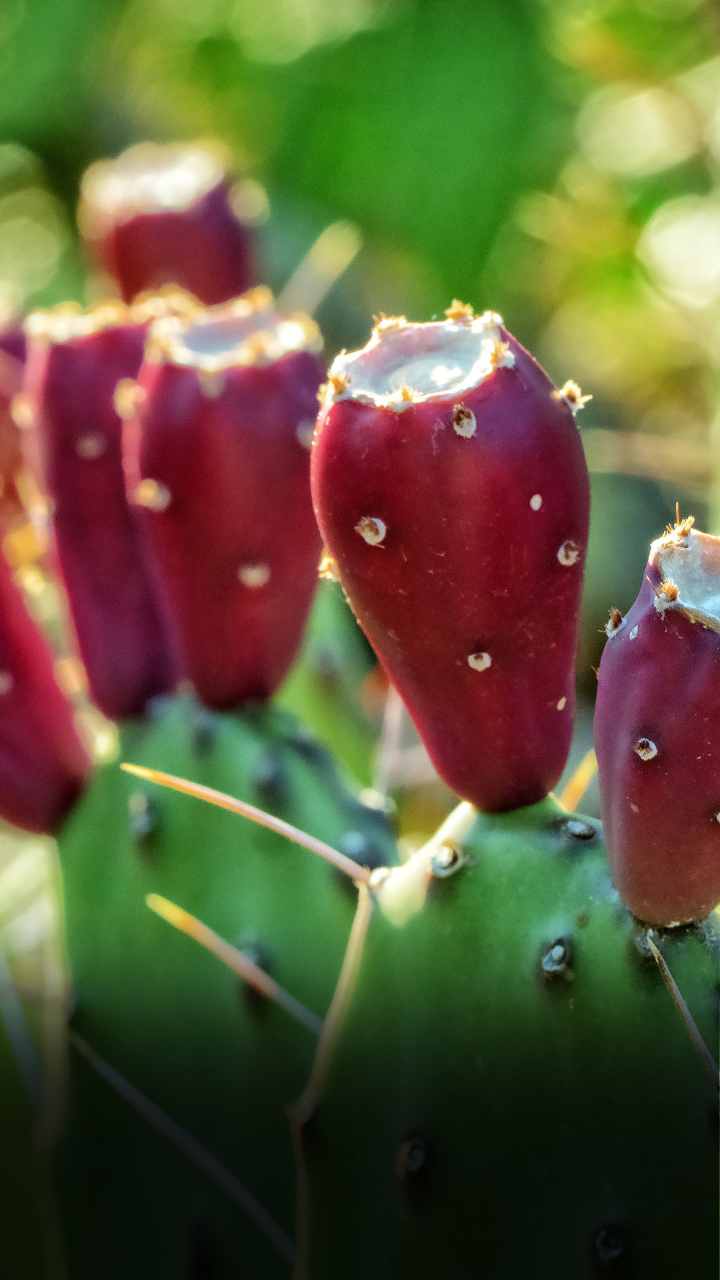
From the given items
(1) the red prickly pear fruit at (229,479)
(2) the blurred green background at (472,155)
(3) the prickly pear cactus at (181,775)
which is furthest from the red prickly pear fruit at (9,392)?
(2) the blurred green background at (472,155)

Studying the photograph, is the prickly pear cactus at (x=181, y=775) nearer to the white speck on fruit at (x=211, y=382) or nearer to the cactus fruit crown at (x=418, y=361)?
the white speck on fruit at (x=211, y=382)

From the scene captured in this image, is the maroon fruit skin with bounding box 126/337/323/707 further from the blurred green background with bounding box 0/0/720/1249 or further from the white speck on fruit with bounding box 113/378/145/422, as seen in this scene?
the blurred green background with bounding box 0/0/720/1249

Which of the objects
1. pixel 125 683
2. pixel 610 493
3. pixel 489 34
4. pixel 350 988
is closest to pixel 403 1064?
pixel 350 988

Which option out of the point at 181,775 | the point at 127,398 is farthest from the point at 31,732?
the point at 127,398

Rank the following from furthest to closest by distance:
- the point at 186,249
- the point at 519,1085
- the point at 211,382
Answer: the point at 186,249 → the point at 211,382 → the point at 519,1085

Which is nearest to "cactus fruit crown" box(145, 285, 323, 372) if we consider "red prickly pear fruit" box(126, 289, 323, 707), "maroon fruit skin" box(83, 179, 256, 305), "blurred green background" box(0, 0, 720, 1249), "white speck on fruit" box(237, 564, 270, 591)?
"red prickly pear fruit" box(126, 289, 323, 707)

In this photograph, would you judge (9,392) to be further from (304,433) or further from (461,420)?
(461,420)

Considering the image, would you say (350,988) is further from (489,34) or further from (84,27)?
(84,27)
